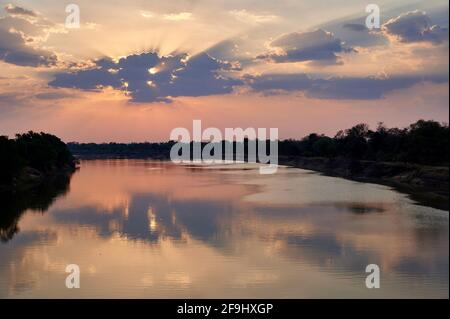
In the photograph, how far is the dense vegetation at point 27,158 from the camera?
6475 centimetres

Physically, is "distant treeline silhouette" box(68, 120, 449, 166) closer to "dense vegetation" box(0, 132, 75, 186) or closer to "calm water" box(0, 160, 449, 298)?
"calm water" box(0, 160, 449, 298)

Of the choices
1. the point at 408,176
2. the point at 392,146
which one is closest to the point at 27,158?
the point at 408,176

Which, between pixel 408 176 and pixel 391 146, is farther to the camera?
pixel 391 146

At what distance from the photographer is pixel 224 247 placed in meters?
32.4

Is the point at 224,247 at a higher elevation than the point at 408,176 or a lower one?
lower

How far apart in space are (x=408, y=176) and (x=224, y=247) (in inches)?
2280

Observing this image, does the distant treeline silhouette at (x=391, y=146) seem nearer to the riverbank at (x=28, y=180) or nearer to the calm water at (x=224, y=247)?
the calm water at (x=224, y=247)

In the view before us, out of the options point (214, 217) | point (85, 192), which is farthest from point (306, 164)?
point (214, 217)

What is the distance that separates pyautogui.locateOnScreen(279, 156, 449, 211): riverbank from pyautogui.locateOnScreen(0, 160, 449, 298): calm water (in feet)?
16.1

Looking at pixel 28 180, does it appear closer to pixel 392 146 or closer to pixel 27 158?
pixel 27 158

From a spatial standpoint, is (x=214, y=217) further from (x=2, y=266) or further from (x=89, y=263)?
(x=2, y=266)

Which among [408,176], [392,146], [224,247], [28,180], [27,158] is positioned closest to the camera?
[224,247]

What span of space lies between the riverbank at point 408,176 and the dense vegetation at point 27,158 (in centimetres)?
5412

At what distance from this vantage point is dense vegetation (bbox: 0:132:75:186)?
6475 centimetres
